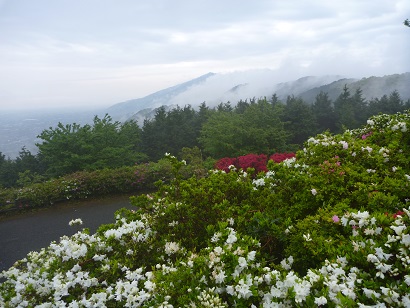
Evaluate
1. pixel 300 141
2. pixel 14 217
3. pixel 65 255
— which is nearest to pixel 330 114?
pixel 300 141

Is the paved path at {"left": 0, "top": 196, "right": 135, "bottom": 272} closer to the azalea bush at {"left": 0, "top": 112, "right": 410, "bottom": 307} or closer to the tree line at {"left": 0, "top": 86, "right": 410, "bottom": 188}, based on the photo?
the azalea bush at {"left": 0, "top": 112, "right": 410, "bottom": 307}

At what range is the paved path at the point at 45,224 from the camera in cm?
725

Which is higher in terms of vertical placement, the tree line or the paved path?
the tree line

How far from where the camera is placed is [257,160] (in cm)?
873

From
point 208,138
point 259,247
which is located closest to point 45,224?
point 259,247

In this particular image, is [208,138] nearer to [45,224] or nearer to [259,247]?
[45,224]

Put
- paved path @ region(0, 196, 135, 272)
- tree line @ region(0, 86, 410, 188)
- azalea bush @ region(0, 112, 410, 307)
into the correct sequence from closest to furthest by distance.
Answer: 1. azalea bush @ region(0, 112, 410, 307)
2. paved path @ region(0, 196, 135, 272)
3. tree line @ region(0, 86, 410, 188)

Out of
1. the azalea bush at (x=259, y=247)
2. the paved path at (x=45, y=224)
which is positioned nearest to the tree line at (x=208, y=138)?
the paved path at (x=45, y=224)

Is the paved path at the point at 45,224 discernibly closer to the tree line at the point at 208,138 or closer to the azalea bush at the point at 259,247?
the azalea bush at the point at 259,247

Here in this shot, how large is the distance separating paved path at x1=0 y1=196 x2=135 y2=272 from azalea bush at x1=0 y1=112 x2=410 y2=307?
13.5ft

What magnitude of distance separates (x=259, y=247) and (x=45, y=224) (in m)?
8.09

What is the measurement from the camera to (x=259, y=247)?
2896 millimetres

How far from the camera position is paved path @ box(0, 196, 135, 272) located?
7254 mm

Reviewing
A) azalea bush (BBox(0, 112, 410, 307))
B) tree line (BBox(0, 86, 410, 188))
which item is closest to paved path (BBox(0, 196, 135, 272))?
azalea bush (BBox(0, 112, 410, 307))
